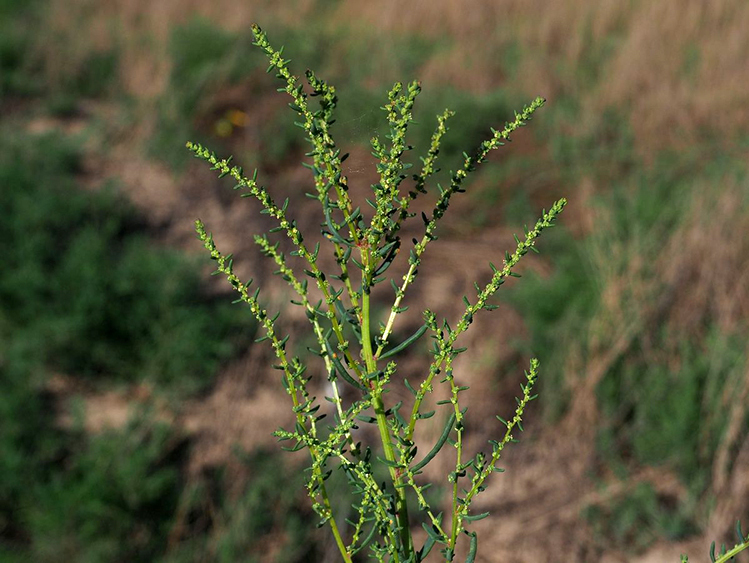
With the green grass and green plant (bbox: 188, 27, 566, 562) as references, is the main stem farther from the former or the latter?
the green grass

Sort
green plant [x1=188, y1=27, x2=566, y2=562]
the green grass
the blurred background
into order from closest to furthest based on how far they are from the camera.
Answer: green plant [x1=188, y1=27, x2=566, y2=562] → the blurred background → the green grass

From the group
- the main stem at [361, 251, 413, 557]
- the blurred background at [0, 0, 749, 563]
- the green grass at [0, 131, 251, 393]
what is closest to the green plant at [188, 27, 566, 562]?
the main stem at [361, 251, 413, 557]

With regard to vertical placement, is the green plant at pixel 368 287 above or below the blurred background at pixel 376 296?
below

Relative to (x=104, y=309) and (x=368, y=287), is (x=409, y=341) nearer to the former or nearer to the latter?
(x=368, y=287)

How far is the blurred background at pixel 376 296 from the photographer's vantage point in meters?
3.02

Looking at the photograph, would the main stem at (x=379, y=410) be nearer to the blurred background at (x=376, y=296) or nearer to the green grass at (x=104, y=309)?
the blurred background at (x=376, y=296)

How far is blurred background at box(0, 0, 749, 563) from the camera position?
3020 mm

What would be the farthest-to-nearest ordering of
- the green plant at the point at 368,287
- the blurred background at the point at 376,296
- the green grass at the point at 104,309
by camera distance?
the green grass at the point at 104,309, the blurred background at the point at 376,296, the green plant at the point at 368,287

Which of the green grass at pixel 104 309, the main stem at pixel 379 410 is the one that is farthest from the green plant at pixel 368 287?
the green grass at pixel 104 309

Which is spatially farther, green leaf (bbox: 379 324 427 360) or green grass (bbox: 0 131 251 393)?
green grass (bbox: 0 131 251 393)

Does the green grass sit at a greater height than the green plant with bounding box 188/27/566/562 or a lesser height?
greater

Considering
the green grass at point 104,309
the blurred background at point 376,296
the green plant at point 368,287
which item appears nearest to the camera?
the green plant at point 368,287

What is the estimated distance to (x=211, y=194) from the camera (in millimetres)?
4969

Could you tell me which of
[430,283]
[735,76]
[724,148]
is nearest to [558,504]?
[430,283]
